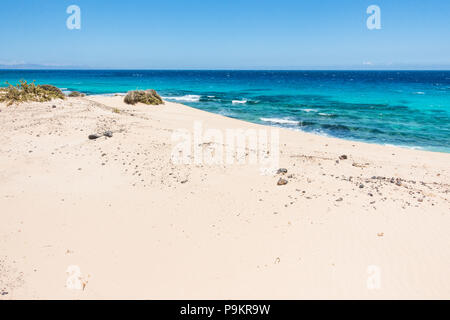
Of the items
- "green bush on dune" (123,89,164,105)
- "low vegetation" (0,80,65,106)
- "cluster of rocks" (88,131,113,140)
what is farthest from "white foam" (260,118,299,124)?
"low vegetation" (0,80,65,106)

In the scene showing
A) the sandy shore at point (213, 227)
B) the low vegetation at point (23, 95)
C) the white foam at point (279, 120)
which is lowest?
the sandy shore at point (213, 227)

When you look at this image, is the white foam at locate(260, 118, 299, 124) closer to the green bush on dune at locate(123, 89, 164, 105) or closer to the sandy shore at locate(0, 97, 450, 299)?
the green bush on dune at locate(123, 89, 164, 105)

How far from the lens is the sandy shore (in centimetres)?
535

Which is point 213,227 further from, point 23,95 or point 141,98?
point 141,98

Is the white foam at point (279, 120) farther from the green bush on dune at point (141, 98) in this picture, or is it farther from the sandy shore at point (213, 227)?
the sandy shore at point (213, 227)

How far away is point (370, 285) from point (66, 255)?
253 inches

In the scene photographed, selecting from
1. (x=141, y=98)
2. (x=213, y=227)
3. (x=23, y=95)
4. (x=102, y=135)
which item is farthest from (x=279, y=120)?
(x=23, y=95)

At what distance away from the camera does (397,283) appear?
210 inches

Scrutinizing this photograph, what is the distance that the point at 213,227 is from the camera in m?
7.00

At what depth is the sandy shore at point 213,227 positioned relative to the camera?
5348 mm

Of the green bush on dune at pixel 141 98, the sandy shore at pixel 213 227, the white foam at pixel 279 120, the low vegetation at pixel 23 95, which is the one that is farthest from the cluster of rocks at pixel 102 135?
the white foam at pixel 279 120

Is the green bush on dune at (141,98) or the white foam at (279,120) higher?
the green bush on dune at (141,98)
